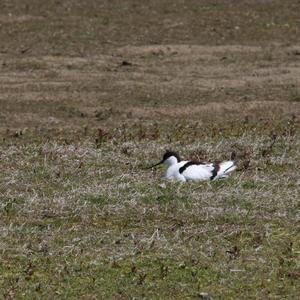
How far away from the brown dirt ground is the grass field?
5cm

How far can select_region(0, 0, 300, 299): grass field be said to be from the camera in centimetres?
923

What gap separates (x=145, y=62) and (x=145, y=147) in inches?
340

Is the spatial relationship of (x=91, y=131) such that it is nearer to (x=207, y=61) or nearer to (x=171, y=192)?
(x=171, y=192)

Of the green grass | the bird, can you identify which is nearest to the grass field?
the green grass

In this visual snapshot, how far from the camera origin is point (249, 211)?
36.0 ft

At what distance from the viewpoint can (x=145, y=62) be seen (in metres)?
22.9

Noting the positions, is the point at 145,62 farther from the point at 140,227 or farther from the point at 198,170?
the point at 140,227

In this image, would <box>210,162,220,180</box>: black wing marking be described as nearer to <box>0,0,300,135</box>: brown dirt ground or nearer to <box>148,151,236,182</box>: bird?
<box>148,151,236,182</box>: bird

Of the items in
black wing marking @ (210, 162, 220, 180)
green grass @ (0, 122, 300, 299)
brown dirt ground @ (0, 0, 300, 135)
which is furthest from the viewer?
brown dirt ground @ (0, 0, 300, 135)

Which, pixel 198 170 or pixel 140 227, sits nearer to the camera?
pixel 140 227

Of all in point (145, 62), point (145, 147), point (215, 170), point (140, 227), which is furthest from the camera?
point (145, 62)

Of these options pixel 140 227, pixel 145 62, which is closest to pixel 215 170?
pixel 140 227

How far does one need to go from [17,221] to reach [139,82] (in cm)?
1032

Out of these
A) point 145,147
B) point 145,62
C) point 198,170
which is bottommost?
point 145,62
